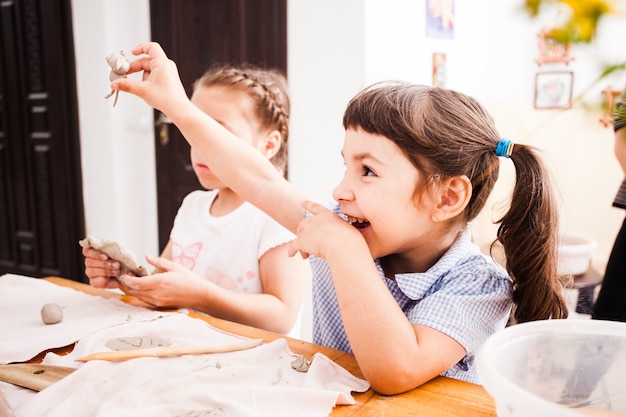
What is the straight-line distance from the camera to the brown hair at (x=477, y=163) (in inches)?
33.4

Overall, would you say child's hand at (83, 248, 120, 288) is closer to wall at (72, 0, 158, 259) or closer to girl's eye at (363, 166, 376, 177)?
girl's eye at (363, 166, 376, 177)

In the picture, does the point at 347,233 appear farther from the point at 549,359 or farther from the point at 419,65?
the point at 419,65

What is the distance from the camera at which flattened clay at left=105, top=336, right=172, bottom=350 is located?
82 cm

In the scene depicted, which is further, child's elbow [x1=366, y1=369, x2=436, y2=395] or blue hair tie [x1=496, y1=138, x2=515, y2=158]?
blue hair tie [x1=496, y1=138, x2=515, y2=158]

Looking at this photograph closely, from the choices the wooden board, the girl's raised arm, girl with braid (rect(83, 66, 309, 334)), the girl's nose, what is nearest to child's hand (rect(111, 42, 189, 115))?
the girl's raised arm

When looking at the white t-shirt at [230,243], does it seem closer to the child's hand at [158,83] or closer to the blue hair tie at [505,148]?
the child's hand at [158,83]

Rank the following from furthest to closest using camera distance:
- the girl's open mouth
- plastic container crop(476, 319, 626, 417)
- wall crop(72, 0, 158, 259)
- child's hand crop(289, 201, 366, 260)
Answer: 1. wall crop(72, 0, 158, 259)
2. the girl's open mouth
3. child's hand crop(289, 201, 366, 260)
4. plastic container crop(476, 319, 626, 417)

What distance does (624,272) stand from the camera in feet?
5.03

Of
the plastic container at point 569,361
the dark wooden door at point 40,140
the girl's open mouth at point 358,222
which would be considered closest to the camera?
the plastic container at point 569,361

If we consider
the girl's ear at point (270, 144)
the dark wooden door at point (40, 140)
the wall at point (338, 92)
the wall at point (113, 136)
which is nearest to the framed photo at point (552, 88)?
the wall at point (338, 92)

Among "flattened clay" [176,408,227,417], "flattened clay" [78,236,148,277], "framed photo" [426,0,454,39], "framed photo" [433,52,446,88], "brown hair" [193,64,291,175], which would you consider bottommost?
"flattened clay" [176,408,227,417]

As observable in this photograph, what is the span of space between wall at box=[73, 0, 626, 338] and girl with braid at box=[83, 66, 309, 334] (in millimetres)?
661

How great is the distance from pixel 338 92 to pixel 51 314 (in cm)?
174

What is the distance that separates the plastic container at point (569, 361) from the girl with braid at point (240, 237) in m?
0.70
